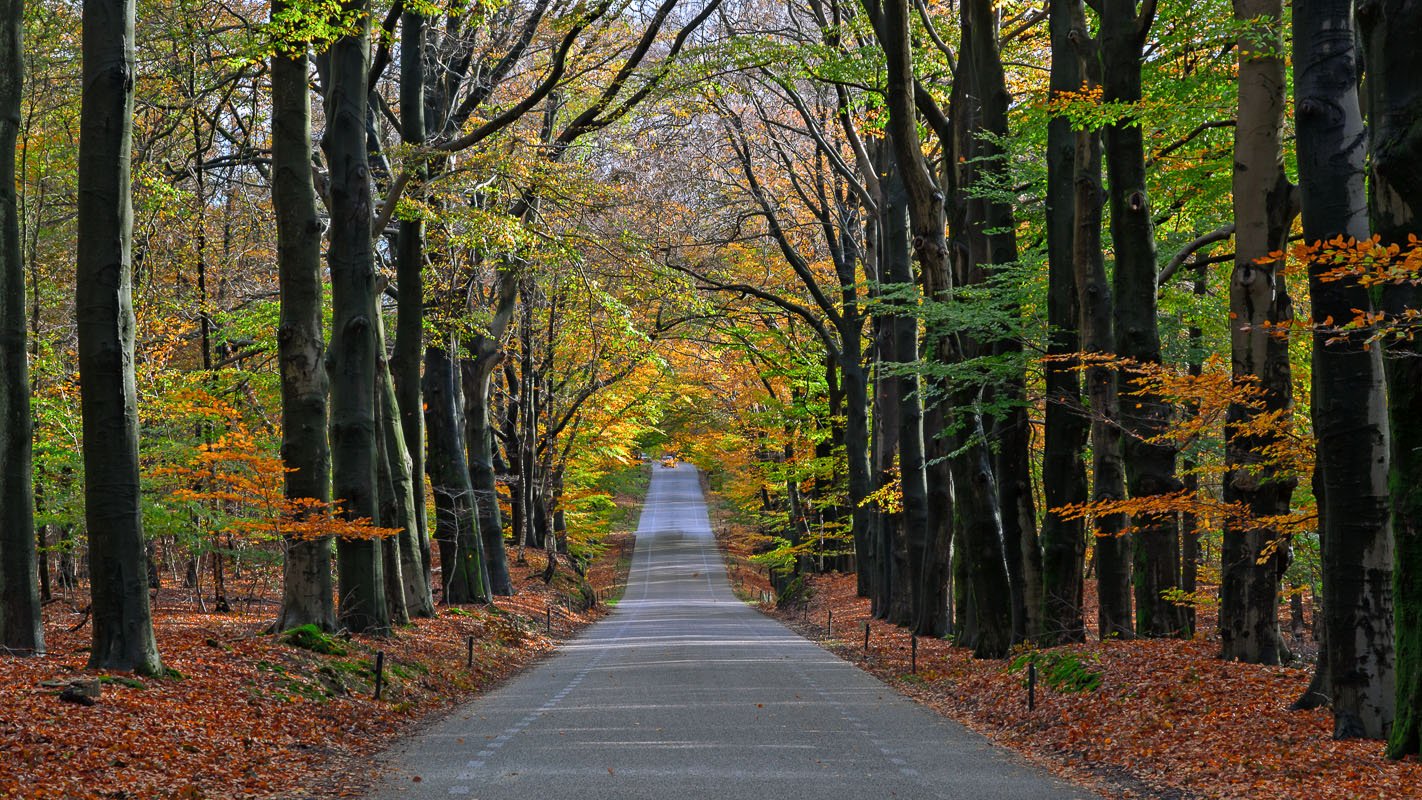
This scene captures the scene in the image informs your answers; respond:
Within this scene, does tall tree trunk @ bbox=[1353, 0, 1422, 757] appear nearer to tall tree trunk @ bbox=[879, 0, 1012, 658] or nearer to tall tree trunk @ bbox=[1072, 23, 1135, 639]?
tall tree trunk @ bbox=[1072, 23, 1135, 639]

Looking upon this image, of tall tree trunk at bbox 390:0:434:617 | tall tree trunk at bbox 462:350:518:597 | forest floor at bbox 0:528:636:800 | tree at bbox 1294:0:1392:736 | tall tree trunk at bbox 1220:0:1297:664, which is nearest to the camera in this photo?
forest floor at bbox 0:528:636:800

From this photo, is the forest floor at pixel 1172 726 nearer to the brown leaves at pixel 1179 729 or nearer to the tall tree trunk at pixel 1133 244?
the brown leaves at pixel 1179 729

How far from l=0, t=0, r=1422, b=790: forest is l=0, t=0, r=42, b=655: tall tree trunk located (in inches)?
1.5

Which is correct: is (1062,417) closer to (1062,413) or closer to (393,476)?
(1062,413)

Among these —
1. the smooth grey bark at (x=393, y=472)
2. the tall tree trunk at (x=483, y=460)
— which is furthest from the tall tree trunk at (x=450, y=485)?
the smooth grey bark at (x=393, y=472)

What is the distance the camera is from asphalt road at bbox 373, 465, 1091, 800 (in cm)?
867

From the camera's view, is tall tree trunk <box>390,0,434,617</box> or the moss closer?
the moss

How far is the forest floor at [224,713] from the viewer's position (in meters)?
8.24

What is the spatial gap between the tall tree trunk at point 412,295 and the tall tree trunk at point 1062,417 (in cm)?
1107

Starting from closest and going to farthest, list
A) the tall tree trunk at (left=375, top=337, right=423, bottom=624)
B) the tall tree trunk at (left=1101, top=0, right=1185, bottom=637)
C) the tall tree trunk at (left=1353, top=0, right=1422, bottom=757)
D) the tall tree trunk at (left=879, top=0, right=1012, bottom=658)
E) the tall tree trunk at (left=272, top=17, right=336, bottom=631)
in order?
the tall tree trunk at (left=1353, top=0, right=1422, bottom=757)
the tall tree trunk at (left=1101, top=0, right=1185, bottom=637)
the tall tree trunk at (left=272, top=17, right=336, bottom=631)
the tall tree trunk at (left=879, top=0, right=1012, bottom=658)
the tall tree trunk at (left=375, top=337, right=423, bottom=624)

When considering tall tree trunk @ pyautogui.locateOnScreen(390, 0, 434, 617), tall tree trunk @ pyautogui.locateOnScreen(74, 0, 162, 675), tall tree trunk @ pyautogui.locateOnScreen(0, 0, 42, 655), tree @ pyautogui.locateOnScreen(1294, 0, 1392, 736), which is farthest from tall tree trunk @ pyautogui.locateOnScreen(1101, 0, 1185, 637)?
tall tree trunk @ pyautogui.locateOnScreen(390, 0, 434, 617)

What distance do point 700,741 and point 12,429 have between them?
8115mm

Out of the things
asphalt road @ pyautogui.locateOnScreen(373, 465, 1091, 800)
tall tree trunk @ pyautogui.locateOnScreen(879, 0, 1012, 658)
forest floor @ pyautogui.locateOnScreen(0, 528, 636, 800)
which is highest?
tall tree trunk @ pyautogui.locateOnScreen(879, 0, 1012, 658)

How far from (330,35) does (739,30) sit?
9425 millimetres
